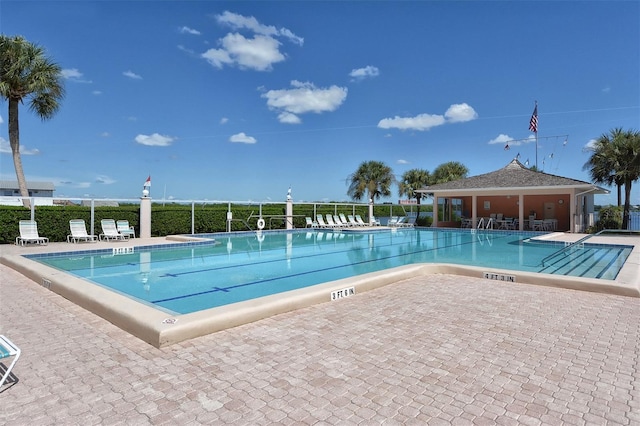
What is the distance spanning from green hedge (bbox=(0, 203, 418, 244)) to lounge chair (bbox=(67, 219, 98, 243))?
405 mm

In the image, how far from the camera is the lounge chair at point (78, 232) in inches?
517

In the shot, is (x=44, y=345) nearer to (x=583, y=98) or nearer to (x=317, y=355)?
(x=317, y=355)

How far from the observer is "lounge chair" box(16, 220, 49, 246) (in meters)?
12.0

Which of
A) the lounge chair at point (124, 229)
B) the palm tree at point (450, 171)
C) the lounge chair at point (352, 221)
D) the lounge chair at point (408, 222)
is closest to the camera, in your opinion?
the lounge chair at point (124, 229)

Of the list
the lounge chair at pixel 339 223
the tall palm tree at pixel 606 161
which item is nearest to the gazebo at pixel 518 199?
the tall palm tree at pixel 606 161

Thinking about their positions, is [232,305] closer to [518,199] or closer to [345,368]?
[345,368]

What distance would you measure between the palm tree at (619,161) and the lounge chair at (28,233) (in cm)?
2667

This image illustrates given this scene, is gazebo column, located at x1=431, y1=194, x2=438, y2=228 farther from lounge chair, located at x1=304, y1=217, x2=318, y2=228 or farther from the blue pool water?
lounge chair, located at x1=304, y1=217, x2=318, y2=228

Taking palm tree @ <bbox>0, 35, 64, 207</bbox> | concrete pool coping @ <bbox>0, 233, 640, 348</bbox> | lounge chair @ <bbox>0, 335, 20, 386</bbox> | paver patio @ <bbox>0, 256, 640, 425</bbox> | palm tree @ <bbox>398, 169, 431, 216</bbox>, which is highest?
palm tree @ <bbox>0, 35, 64, 207</bbox>

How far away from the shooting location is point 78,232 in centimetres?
1327

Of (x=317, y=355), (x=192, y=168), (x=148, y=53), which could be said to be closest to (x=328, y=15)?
(x=148, y=53)

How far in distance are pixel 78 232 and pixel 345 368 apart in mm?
13303

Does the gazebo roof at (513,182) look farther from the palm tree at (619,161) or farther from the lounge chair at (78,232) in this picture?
the lounge chair at (78,232)

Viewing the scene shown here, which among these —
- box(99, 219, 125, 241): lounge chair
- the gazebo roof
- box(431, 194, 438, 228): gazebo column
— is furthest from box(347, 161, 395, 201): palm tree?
box(99, 219, 125, 241): lounge chair
